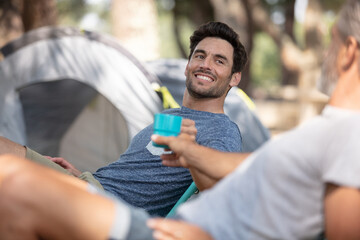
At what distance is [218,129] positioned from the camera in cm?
214

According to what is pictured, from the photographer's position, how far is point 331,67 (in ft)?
4.52

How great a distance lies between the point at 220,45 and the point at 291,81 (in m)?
9.44

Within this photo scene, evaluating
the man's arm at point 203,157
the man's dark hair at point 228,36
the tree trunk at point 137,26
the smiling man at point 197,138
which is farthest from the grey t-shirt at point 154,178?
the tree trunk at point 137,26

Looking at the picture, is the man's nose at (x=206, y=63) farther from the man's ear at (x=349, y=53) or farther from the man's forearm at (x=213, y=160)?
the man's ear at (x=349, y=53)

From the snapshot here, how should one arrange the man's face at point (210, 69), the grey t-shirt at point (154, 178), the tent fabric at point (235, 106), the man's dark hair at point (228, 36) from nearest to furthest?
1. the grey t-shirt at point (154, 178)
2. the man's face at point (210, 69)
3. the man's dark hair at point (228, 36)
4. the tent fabric at point (235, 106)

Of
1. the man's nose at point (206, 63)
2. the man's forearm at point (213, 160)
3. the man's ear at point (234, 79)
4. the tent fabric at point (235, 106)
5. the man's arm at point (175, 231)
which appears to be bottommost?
the tent fabric at point (235, 106)

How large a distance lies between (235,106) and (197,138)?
1648 millimetres

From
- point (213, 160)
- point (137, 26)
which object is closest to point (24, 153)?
point (213, 160)

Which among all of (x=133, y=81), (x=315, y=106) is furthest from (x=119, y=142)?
(x=315, y=106)

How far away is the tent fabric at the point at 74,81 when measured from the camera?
3406 mm

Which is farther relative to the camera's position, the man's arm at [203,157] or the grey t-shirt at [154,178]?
the grey t-shirt at [154,178]

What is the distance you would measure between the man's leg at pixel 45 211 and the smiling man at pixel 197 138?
0.86 meters

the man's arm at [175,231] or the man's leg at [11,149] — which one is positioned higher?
the man's arm at [175,231]

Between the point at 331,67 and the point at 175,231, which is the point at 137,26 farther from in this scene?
the point at 175,231
